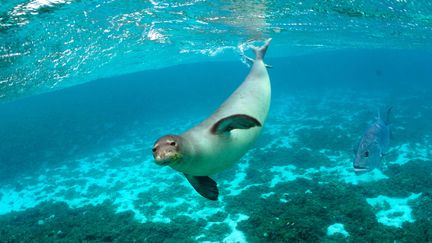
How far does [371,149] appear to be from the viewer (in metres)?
5.30

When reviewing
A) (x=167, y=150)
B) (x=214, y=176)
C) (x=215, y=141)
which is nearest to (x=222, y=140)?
(x=215, y=141)

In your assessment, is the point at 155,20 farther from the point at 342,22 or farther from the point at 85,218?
the point at 342,22

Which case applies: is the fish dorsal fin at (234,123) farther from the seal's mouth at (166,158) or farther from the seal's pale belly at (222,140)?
the seal's mouth at (166,158)

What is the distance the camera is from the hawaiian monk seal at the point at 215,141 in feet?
7.81

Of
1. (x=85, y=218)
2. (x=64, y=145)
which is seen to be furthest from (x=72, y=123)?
(x=85, y=218)

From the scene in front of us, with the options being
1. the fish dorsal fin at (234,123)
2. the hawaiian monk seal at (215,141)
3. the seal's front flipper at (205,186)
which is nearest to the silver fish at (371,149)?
the hawaiian monk seal at (215,141)

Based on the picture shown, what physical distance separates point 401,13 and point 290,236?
1478 cm

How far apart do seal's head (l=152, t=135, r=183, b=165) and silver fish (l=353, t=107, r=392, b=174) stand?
12.4 feet

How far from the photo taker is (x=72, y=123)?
32969mm

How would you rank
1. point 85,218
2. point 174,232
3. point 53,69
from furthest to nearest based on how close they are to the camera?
point 53,69
point 85,218
point 174,232

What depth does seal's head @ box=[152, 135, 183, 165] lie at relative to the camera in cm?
226

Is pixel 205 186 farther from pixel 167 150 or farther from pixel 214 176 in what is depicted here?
pixel 214 176

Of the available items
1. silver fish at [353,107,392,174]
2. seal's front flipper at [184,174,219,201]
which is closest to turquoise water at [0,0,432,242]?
silver fish at [353,107,392,174]

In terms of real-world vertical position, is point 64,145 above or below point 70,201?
below
